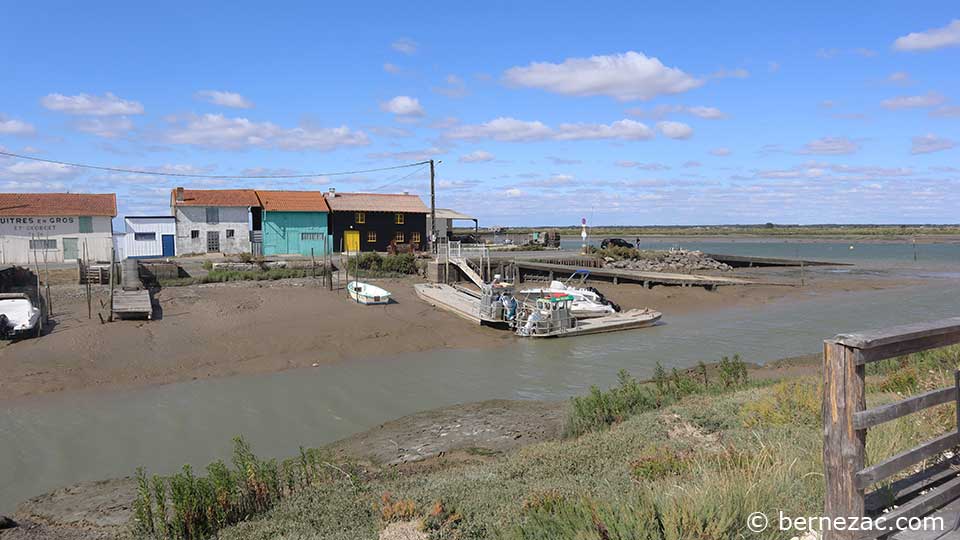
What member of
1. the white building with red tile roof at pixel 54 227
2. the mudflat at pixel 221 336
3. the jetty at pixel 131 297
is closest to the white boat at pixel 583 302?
the mudflat at pixel 221 336

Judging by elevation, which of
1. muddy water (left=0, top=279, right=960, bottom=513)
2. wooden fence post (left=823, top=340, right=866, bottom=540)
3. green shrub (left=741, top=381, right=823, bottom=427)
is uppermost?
wooden fence post (left=823, top=340, right=866, bottom=540)

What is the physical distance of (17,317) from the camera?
21.8m

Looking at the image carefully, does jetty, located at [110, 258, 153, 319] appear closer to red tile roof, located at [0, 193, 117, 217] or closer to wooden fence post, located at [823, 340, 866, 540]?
red tile roof, located at [0, 193, 117, 217]

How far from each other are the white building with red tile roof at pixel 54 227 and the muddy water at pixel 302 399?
960 inches

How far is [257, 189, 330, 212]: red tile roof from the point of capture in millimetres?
47081

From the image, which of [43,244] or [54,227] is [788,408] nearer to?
[43,244]

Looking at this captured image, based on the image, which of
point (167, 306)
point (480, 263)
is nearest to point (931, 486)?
point (167, 306)

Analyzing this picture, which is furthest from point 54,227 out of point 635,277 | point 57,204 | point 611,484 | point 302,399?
point 611,484

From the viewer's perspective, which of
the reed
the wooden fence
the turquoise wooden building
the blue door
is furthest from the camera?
the turquoise wooden building

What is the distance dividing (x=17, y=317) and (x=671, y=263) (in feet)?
156

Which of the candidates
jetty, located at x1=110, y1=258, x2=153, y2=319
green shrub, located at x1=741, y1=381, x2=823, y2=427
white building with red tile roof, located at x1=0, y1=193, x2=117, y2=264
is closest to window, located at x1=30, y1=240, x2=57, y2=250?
white building with red tile roof, located at x1=0, y1=193, x2=117, y2=264

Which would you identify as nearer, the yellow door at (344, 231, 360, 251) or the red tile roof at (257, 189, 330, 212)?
the red tile roof at (257, 189, 330, 212)

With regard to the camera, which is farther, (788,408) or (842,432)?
(788,408)

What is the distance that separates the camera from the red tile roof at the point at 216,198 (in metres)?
45.2
